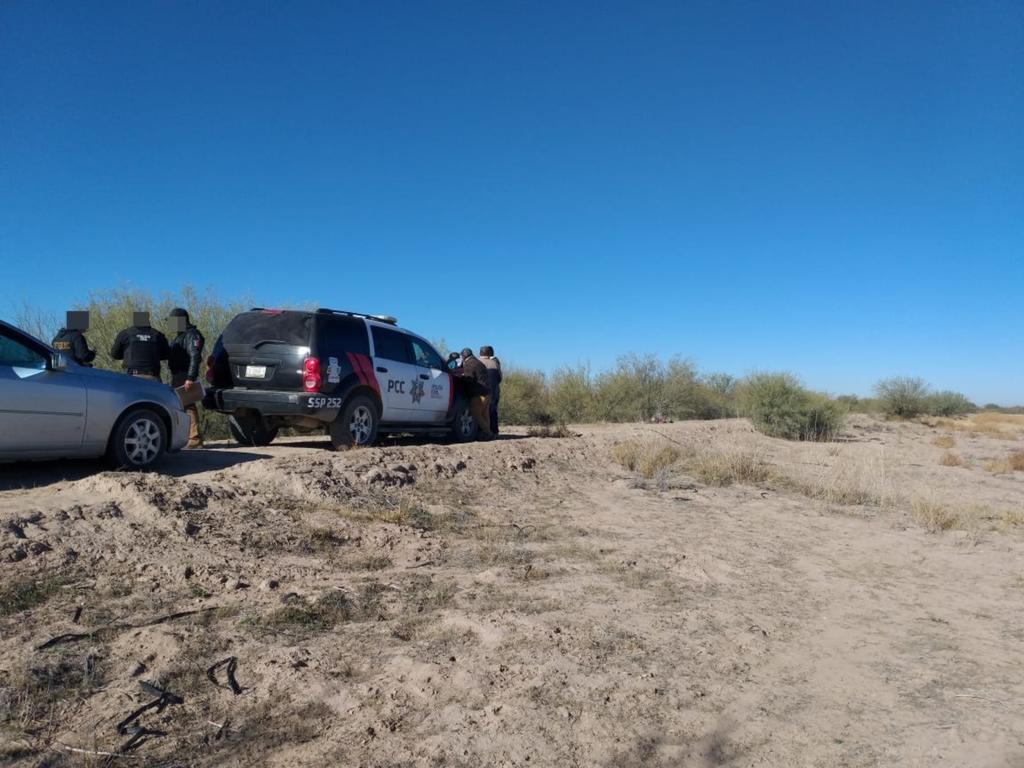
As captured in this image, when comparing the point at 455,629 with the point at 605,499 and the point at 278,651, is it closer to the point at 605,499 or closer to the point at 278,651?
the point at 278,651

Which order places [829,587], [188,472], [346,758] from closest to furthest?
[346,758] → [829,587] → [188,472]

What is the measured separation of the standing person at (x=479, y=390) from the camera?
43.4 feet

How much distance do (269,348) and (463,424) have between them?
4150 millimetres

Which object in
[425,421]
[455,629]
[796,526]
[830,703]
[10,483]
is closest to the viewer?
[830,703]

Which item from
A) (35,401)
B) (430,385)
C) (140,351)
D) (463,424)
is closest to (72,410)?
(35,401)

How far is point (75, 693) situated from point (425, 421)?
8.44 metres

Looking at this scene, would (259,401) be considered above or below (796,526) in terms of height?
above

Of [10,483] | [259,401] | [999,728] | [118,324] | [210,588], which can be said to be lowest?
[999,728]

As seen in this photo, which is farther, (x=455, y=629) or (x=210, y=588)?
(x=210, y=588)

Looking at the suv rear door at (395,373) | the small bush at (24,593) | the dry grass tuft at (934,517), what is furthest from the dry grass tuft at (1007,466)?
the small bush at (24,593)

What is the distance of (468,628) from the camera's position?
15.0 feet

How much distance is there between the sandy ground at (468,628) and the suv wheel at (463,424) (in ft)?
13.3

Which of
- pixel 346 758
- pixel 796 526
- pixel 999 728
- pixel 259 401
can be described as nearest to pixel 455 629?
pixel 346 758

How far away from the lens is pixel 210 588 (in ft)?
16.4
